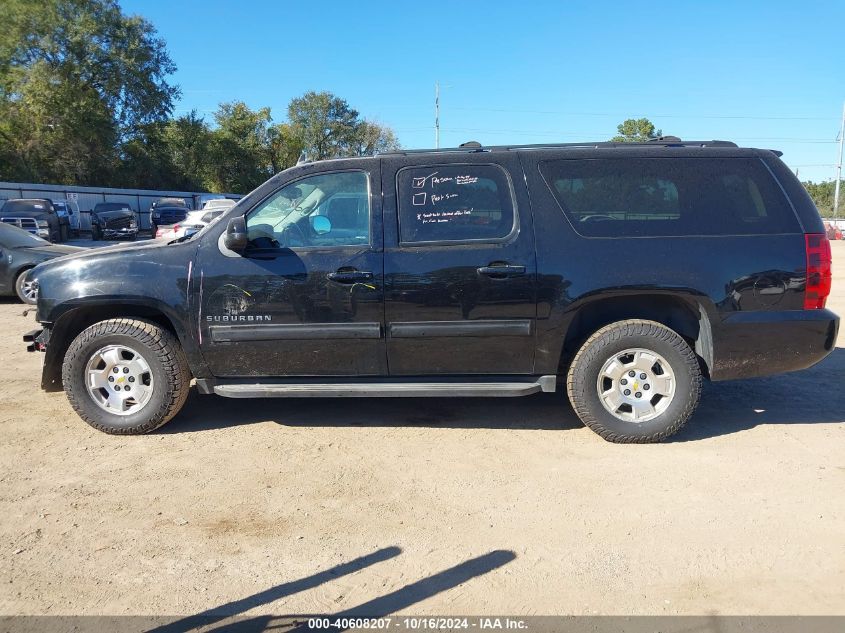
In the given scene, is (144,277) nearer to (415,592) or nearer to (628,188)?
(415,592)

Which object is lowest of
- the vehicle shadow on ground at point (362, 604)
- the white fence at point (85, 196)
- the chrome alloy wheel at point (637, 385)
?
the vehicle shadow on ground at point (362, 604)

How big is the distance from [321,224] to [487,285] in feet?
4.12

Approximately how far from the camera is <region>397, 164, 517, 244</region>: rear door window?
4.57 m

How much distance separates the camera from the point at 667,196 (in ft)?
15.1

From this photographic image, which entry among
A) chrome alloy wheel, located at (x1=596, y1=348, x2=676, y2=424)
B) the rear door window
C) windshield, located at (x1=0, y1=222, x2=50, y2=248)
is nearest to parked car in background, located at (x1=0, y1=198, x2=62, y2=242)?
windshield, located at (x1=0, y1=222, x2=50, y2=248)

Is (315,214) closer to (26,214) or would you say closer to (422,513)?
(422,513)

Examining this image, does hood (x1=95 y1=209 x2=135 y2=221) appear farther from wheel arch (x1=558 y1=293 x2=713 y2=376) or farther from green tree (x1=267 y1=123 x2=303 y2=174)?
green tree (x1=267 y1=123 x2=303 y2=174)

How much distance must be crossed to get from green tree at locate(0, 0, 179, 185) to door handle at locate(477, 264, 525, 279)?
45914 mm

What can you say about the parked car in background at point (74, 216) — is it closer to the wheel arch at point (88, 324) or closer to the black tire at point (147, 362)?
the wheel arch at point (88, 324)

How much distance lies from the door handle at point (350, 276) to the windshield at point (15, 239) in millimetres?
9447

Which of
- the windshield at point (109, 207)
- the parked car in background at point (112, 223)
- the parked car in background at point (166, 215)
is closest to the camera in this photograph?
the parked car in background at point (112, 223)

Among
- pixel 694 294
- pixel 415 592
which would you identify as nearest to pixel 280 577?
pixel 415 592

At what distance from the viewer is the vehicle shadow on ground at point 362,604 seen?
108 inches

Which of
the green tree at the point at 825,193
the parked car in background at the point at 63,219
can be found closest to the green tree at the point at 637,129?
the green tree at the point at 825,193
